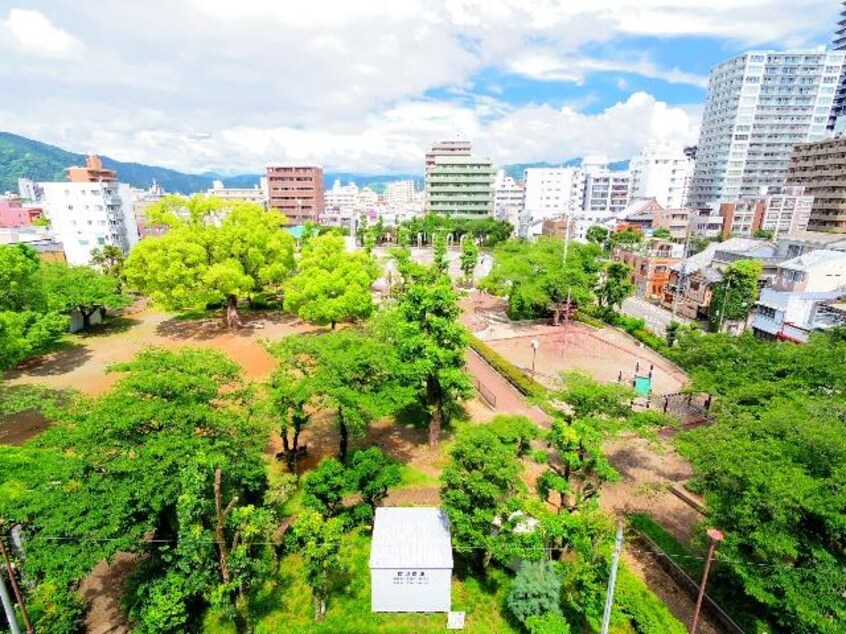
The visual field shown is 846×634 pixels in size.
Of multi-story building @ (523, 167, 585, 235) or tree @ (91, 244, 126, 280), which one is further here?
multi-story building @ (523, 167, 585, 235)

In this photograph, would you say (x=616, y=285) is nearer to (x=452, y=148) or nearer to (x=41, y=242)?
(x=41, y=242)

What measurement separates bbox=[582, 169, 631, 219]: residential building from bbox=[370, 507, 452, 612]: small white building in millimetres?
129583

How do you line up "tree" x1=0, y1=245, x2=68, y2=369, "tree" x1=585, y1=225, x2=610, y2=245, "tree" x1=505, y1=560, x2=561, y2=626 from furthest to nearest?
"tree" x1=585, y1=225, x2=610, y2=245 → "tree" x1=0, y1=245, x2=68, y2=369 → "tree" x1=505, y1=560, x2=561, y2=626

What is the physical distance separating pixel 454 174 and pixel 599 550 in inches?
4001

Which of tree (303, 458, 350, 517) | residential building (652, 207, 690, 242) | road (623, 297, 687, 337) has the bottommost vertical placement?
road (623, 297, 687, 337)

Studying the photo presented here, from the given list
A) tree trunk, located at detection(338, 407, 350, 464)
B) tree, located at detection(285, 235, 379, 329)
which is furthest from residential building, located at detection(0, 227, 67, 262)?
tree trunk, located at detection(338, 407, 350, 464)

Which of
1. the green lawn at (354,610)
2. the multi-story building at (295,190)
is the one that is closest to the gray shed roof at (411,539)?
the green lawn at (354,610)

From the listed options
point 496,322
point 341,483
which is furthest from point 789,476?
point 496,322

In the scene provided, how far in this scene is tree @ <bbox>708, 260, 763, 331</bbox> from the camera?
39.9 meters

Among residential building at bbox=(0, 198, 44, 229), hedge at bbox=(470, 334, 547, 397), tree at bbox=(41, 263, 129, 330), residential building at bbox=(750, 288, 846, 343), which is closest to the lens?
hedge at bbox=(470, 334, 547, 397)

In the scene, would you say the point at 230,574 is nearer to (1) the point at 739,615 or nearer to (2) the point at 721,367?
(1) the point at 739,615

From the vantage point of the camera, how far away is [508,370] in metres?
31.2

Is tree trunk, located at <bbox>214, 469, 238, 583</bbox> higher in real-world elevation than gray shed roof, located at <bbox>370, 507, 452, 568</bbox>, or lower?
higher

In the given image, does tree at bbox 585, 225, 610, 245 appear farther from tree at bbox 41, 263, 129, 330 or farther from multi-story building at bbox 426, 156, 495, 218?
tree at bbox 41, 263, 129, 330
